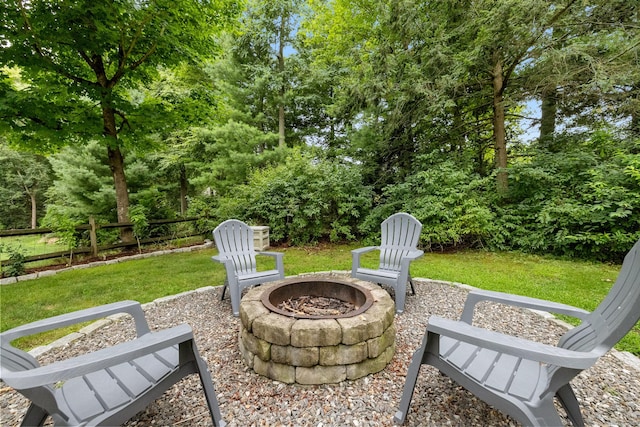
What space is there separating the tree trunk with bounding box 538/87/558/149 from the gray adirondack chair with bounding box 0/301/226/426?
712 centimetres

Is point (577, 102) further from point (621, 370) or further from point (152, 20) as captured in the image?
point (152, 20)

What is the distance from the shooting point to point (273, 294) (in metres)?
2.31

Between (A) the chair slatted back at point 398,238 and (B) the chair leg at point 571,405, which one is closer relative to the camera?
(B) the chair leg at point 571,405

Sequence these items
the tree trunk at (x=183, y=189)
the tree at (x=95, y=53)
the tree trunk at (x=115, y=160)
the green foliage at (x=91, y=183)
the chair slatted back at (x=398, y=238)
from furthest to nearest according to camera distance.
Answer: the tree trunk at (x=183, y=189), the green foliage at (x=91, y=183), the tree trunk at (x=115, y=160), the tree at (x=95, y=53), the chair slatted back at (x=398, y=238)

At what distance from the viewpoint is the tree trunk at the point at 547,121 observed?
5.47 meters

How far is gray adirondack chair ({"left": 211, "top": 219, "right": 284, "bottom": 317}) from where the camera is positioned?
2.76 metres

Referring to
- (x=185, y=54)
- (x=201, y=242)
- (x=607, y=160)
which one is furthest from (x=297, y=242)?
(x=607, y=160)

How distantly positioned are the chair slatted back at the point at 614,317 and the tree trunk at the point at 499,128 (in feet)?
15.1

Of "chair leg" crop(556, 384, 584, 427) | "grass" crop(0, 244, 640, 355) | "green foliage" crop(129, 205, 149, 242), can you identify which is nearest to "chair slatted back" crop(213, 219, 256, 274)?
"grass" crop(0, 244, 640, 355)

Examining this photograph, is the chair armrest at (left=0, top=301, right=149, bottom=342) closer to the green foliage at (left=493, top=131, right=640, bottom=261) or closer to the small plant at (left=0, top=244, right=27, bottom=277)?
the small plant at (left=0, top=244, right=27, bottom=277)

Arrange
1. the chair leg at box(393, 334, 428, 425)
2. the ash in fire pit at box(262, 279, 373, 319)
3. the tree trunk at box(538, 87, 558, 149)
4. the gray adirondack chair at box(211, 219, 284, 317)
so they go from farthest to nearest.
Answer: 1. the tree trunk at box(538, 87, 558, 149)
2. the gray adirondack chair at box(211, 219, 284, 317)
3. the ash in fire pit at box(262, 279, 373, 319)
4. the chair leg at box(393, 334, 428, 425)

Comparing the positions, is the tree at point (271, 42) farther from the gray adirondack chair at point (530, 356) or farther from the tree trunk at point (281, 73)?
the gray adirondack chair at point (530, 356)

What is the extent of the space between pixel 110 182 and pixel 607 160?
11.2 meters

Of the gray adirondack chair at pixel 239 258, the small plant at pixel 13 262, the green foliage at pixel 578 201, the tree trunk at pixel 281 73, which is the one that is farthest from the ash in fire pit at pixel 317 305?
the tree trunk at pixel 281 73
